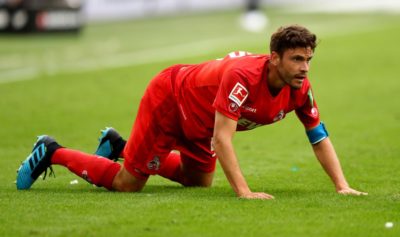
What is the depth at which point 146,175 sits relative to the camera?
367 inches

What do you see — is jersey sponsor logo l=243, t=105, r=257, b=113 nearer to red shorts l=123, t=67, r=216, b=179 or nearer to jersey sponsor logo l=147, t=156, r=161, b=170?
red shorts l=123, t=67, r=216, b=179

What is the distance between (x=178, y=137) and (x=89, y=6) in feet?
83.3

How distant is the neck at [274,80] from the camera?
8.29 metres

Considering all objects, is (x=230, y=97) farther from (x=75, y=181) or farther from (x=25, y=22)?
(x=25, y=22)

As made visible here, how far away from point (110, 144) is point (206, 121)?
5.35 ft

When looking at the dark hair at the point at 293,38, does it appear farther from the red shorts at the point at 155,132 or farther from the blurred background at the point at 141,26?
the blurred background at the point at 141,26

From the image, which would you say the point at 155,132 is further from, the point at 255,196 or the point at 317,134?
the point at 317,134

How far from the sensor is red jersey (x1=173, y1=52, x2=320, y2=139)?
8.23 metres

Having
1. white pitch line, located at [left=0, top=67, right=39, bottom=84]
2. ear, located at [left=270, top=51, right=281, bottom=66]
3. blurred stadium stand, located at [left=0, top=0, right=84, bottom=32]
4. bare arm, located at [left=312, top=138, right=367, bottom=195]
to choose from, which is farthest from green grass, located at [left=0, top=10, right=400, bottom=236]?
ear, located at [left=270, top=51, right=281, bottom=66]

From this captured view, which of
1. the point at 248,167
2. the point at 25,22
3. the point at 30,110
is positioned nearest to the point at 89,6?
the point at 25,22

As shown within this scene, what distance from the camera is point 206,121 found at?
29.2 ft

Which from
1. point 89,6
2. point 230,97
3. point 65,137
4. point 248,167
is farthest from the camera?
point 89,6

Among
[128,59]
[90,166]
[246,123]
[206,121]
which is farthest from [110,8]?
[246,123]

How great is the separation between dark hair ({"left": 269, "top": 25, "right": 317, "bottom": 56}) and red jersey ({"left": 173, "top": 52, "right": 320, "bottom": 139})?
0.23 meters
